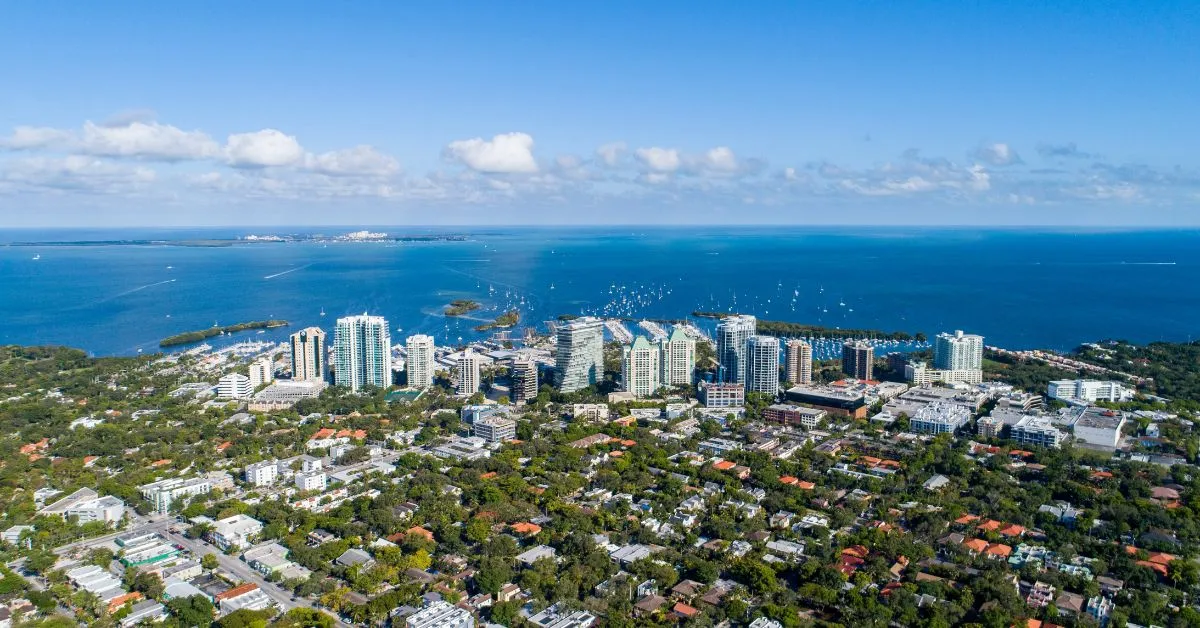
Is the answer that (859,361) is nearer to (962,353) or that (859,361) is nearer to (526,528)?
(962,353)

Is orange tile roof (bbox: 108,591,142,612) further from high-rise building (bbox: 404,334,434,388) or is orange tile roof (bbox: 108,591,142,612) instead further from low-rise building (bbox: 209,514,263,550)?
high-rise building (bbox: 404,334,434,388)

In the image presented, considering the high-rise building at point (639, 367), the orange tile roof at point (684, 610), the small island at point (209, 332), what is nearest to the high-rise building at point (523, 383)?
the high-rise building at point (639, 367)

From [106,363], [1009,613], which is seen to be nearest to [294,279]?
[106,363]

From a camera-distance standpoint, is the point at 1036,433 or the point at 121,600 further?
the point at 1036,433

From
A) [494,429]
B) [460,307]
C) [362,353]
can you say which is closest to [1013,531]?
[494,429]

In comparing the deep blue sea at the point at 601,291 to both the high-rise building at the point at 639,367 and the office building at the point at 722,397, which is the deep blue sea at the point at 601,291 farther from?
the office building at the point at 722,397
